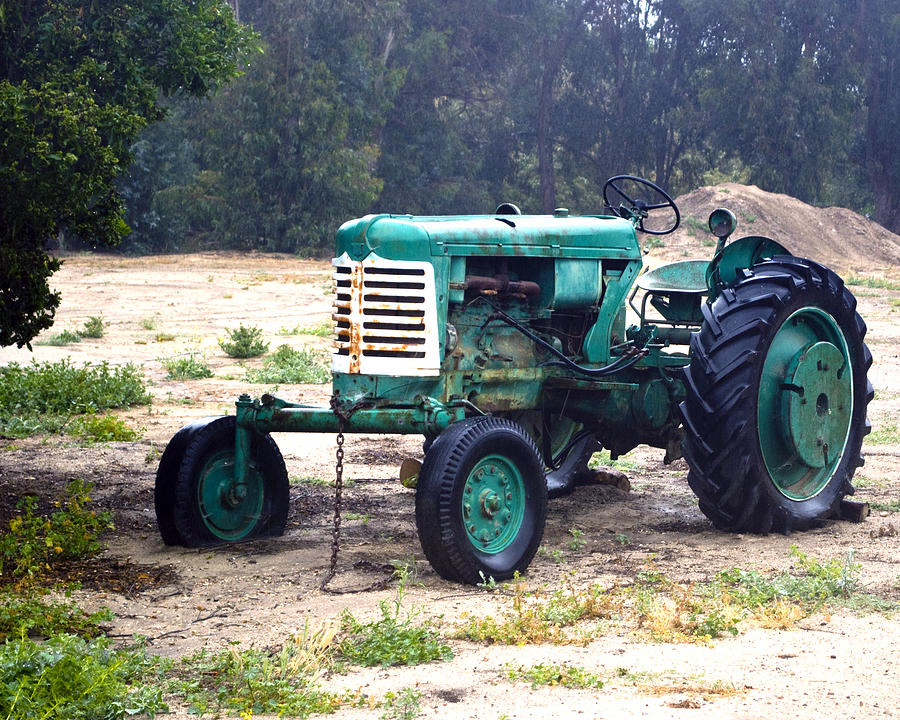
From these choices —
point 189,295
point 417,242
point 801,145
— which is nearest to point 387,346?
point 417,242

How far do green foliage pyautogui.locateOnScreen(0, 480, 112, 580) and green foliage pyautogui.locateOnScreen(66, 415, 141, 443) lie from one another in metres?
2.64

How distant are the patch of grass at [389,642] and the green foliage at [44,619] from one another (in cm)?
111

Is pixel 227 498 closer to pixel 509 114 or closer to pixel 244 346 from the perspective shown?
pixel 244 346

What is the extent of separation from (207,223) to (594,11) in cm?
1732

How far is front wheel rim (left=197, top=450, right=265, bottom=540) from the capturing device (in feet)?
22.6

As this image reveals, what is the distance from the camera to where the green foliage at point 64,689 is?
13.2ft

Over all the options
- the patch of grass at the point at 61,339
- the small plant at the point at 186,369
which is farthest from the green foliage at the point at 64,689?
the patch of grass at the point at 61,339

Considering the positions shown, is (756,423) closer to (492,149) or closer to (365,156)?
(365,156)

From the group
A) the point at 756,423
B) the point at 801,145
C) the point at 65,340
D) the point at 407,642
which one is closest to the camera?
the point at 407,642

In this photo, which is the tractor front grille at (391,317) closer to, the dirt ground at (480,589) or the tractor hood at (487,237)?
the tractor hood at (487,237)

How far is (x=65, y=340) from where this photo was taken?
16406 mm

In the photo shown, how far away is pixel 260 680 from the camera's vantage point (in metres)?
4.41

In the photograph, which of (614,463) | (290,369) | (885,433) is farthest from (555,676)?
(290,369)

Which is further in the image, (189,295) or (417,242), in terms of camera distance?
(189,295)
